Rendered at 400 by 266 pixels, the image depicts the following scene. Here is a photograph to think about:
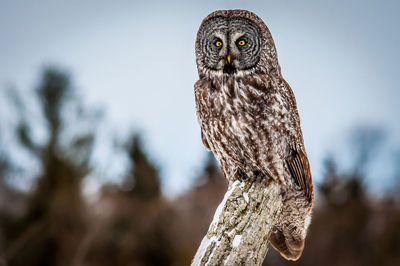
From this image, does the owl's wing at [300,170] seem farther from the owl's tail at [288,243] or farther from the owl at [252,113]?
the owl's tail at [288,243]

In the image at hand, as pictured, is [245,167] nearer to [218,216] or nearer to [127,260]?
[218,216]

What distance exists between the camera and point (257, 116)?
2.84 m

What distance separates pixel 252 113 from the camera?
2.84 meters

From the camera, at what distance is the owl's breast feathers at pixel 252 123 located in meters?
2.83

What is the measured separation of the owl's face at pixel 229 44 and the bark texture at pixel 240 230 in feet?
3.65

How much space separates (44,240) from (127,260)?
2.27 meters

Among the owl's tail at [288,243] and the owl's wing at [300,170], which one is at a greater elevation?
the owl's wing at [300,170]

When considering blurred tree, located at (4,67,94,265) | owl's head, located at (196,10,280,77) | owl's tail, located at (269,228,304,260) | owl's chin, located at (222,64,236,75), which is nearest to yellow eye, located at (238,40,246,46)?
owl's head, located at (196,10,280,77)

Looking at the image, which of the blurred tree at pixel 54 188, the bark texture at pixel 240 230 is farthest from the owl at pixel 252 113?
the blurred tree at pixel 54 188

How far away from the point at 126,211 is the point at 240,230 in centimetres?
930

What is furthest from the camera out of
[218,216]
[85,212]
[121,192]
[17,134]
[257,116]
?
[121,192]

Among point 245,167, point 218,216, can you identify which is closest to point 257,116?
point 245,167

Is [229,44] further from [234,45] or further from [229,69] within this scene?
[229,69]

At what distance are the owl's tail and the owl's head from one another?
1467mm
